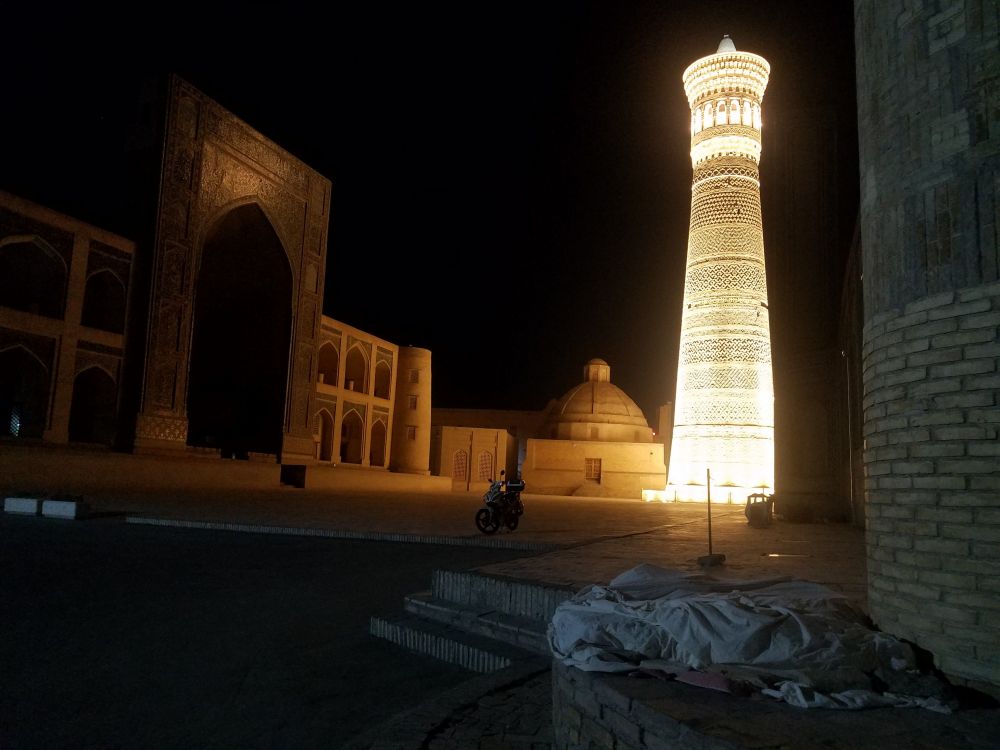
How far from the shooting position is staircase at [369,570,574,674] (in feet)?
12.3

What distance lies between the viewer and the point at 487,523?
8.79m

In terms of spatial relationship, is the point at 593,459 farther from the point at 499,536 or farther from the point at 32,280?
the point at 499,536

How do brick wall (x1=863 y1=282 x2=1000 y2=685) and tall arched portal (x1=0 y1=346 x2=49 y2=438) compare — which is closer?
brick wall (x1=863 y1=282 x2=1000 y2=685)

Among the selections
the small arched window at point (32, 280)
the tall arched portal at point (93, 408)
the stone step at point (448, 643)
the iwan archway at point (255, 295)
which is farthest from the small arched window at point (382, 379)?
the stone step at point (448, 643)

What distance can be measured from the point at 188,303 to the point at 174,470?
11.5ft

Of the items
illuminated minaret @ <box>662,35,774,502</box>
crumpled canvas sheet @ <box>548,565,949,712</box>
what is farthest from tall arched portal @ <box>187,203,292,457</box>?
crumpled canvas sheet @ <box>548,565,949,712</box>

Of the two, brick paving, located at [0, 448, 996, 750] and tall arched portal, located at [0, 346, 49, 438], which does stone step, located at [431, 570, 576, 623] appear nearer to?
brick paving, located at [0, 448, 996, 750]

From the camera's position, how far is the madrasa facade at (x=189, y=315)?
14.3 m

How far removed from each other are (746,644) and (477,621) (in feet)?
6.26

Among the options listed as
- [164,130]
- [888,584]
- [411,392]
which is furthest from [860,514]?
[411,392]

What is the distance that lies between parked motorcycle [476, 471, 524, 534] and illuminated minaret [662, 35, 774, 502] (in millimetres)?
10431

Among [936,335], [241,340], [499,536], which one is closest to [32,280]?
[241,340]

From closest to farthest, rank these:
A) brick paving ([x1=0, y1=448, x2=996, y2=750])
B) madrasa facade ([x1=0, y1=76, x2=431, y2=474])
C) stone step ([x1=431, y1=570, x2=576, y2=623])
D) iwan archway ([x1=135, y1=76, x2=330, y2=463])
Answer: brick paving ([x1=0, y1=448, x2=996, y2=750]) < stone step ([x1=431, y1=570, x2=576, y2=623]) < madrasa facade ([x1=0, y1=76, x2=431, y2=474]) < iwan archway ([x1=135, y1=76, x2=330, y2=463])

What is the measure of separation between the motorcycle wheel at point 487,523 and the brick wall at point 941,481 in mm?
5994
